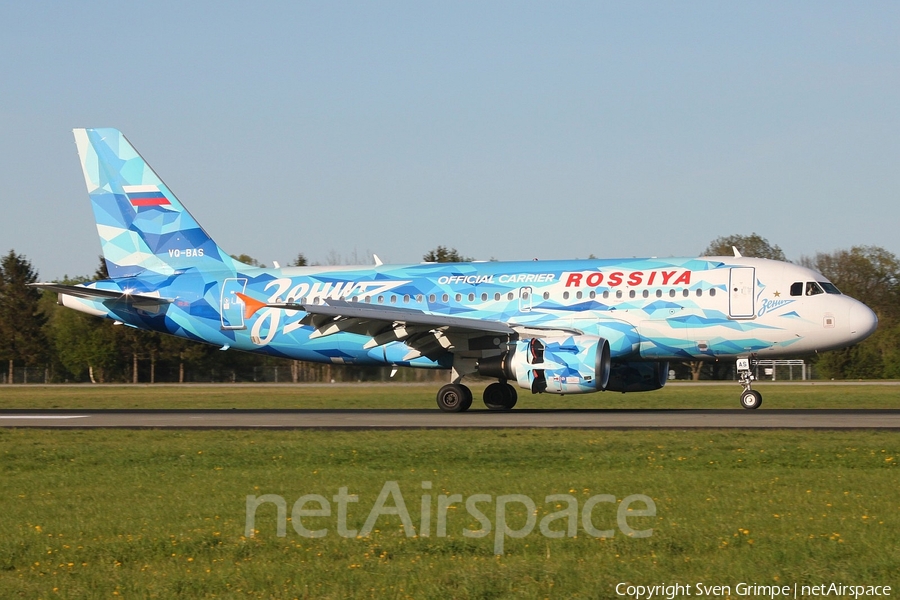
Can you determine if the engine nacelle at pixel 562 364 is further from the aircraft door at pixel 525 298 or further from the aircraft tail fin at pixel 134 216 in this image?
the aircraft tail fin at pixel 134 216

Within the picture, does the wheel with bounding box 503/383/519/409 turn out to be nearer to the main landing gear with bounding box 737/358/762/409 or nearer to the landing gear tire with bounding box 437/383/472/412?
the landing gear tire with bounding box 437/383/472/412

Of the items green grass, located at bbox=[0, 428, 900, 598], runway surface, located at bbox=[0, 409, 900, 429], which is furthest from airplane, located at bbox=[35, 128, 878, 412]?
green grass, located at bbox=[0, 428, 900, 598]

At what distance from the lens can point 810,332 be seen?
26891 mm

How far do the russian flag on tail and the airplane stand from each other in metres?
0.03

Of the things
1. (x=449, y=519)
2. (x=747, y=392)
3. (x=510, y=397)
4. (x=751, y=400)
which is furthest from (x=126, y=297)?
(x=449, y=519)

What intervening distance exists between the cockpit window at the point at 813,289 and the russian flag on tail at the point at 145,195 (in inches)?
782

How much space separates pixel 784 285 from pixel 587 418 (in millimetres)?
6768

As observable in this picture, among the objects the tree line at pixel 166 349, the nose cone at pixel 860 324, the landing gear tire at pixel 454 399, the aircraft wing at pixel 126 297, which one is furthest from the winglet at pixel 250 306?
the tree line at pixel 166 349

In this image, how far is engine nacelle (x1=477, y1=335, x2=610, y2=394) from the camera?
85.3 feet

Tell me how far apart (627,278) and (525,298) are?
2863 millimetres

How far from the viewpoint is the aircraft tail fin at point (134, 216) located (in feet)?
110

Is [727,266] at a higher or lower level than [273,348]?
higher

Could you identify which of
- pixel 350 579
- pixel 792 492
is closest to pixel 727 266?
pixel 792 492

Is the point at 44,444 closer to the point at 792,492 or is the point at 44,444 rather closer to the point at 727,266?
the point at 792,492
